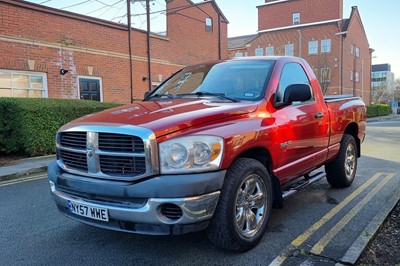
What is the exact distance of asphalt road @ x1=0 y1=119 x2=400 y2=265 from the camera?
3.33 meters

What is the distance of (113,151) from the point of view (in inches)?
119

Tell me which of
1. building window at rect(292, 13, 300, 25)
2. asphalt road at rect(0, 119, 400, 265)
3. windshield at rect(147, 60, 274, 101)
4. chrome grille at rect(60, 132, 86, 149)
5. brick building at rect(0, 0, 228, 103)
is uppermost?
building window at rect(292, 13, 300, 25)

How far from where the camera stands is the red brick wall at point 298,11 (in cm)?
4575

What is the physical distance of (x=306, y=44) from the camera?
46406 mm

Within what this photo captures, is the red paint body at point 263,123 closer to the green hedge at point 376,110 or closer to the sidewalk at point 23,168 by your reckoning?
the sidewalk at point 23,168

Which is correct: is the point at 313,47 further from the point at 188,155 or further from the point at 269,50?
the point at 188,155

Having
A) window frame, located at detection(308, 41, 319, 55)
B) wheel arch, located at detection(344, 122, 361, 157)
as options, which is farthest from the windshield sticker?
window frame, located at detection(308, 41, 319, 55)

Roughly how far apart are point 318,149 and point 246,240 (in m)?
1.93

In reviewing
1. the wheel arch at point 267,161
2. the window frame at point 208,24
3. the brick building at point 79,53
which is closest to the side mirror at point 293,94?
the wheel arch at point 267,161

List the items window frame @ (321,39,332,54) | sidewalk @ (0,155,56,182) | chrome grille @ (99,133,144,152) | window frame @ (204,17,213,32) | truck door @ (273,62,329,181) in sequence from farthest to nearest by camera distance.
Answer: window frame @ (321,39,332,54) → window frame @ (204,17,213,32) → sidewalk @ (0,155,56,182) → truck door @ (273,62,329,181) → chrome grille @ (99,133,144,152)

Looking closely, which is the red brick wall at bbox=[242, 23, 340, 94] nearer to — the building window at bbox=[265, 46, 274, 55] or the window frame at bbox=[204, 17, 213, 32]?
the building window at bbox=[265, 46, 274, 55]

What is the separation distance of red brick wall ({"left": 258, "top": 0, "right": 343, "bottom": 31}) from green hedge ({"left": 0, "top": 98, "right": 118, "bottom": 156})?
43405 mm

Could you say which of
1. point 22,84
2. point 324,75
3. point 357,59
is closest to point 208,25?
point 22,84

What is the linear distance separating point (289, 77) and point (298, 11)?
4755 centimetres
